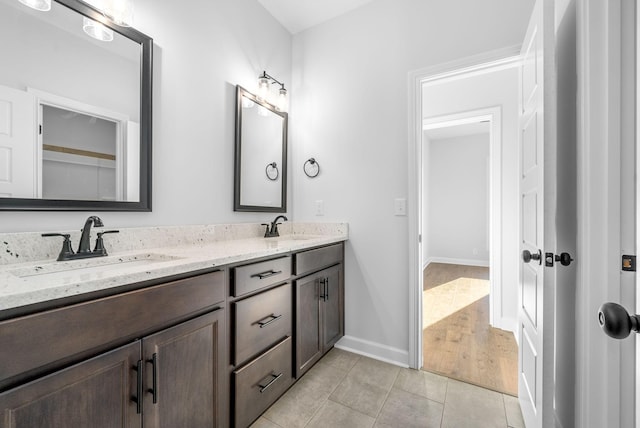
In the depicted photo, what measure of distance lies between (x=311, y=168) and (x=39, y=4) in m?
1.70

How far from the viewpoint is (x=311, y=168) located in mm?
2375

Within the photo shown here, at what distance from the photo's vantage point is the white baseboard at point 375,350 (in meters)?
1.96

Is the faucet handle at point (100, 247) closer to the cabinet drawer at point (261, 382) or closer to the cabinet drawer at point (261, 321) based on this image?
the cabinet drawer at point (261, 321)

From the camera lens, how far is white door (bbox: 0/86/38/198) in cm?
102

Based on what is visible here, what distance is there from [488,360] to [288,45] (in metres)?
2.99

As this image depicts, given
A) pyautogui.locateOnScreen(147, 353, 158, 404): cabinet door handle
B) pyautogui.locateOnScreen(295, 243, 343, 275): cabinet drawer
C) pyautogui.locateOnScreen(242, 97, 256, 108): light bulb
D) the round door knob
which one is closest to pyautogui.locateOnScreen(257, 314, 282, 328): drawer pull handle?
pyautogui.locateOnScreen(295, 243, 343, 275): cabinet drawer

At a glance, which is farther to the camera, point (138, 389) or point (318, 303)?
point (318, 303)

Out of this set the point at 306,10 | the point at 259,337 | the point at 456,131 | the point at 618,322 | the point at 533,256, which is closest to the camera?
the point at 618,322

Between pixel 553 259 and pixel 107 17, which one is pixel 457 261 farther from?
pixel 107 17

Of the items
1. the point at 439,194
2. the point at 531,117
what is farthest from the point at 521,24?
the point at 439,194

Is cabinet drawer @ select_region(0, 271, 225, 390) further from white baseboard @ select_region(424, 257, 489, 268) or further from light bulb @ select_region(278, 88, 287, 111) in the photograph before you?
white baseboard @ select_region(424, 257, 489, 268)

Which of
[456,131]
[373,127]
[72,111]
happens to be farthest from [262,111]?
[456,131]

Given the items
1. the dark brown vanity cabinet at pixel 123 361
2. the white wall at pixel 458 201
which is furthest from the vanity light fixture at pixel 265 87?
the white wall at pixel 458 201

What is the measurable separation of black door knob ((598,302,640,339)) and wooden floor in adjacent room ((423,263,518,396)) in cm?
147
